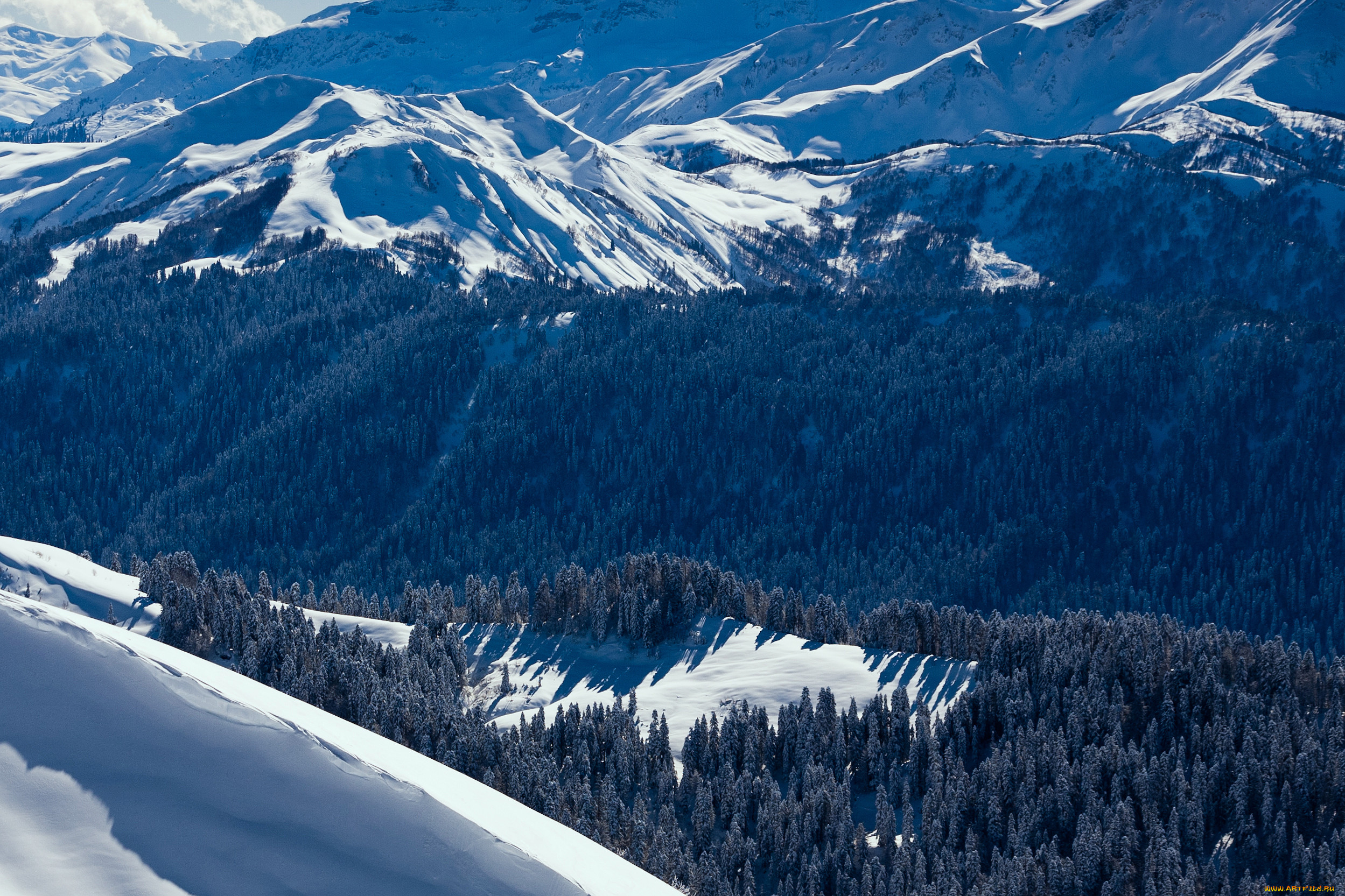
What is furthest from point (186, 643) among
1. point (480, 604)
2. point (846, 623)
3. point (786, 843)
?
point (846, 623)

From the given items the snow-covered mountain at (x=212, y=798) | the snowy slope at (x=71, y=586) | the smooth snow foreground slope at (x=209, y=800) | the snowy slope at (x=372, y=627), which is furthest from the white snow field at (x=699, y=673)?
the smooth snow foreground slope at (x=209, y=800)

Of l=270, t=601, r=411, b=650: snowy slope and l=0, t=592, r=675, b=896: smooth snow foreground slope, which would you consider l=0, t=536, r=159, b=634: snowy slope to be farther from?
l=0, t=592, r=675, b=896: smooth snow foreground slope

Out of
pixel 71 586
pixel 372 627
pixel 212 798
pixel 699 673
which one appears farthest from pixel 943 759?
pixel 71 586

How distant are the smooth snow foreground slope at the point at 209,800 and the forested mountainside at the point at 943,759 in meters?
43.3

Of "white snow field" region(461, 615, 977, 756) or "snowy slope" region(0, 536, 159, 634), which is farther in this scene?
"snowy slope" region(0, 536, 159, 634)

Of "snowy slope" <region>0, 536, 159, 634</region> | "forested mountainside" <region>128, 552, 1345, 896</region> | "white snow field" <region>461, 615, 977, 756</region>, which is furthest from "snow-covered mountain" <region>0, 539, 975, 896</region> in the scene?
"snowy slope" <region>0, 536, 159, 634</region>

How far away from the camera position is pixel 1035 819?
73250 mm

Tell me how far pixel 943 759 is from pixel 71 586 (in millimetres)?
79194

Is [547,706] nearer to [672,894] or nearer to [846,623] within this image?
[846,623]

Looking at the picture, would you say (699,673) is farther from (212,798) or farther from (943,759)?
(212,798)

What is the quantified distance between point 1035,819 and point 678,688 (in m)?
37.7

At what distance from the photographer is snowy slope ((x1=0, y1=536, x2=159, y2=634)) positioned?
331 feet

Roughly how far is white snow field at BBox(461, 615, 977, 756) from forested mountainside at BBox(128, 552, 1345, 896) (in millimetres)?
2633

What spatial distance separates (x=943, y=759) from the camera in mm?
83312
